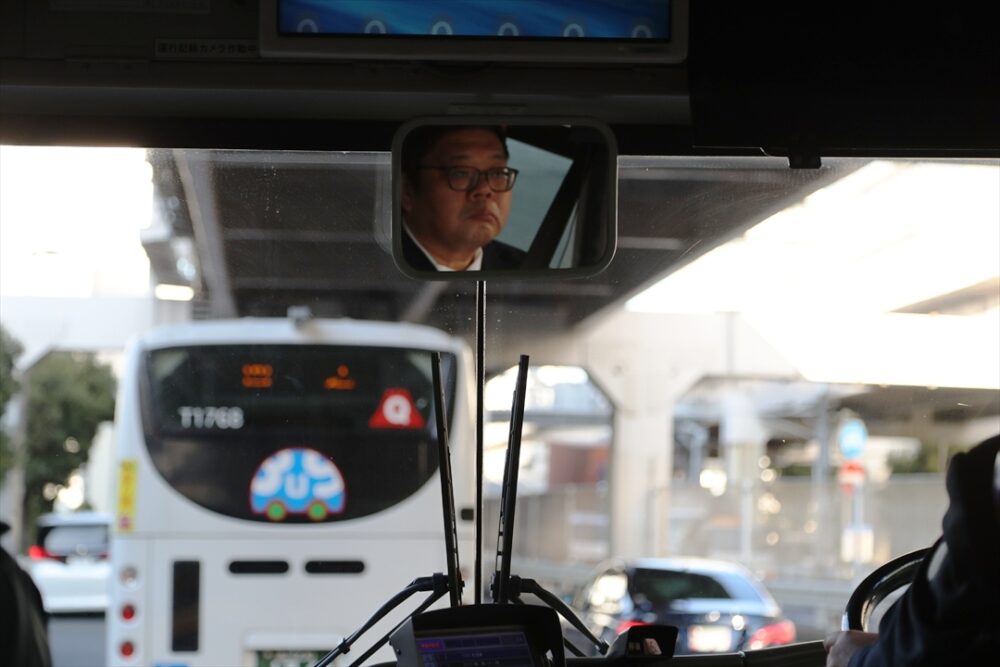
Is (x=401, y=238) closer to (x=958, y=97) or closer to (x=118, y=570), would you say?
(x=958, y=97)

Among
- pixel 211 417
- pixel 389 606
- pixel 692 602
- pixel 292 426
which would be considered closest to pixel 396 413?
pixel 211 417

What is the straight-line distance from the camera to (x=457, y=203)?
289 cm

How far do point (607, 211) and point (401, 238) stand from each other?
439mm

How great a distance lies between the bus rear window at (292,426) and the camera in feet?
14.1

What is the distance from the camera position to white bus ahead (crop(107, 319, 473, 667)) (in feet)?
17.2

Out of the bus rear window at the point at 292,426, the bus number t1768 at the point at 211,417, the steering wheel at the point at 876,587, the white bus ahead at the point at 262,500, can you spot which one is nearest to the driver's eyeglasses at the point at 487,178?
the bus rear window at the point at 292,426

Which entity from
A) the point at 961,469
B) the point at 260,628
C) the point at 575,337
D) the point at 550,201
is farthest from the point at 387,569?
the point at 961,469

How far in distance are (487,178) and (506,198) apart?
2.3 inches

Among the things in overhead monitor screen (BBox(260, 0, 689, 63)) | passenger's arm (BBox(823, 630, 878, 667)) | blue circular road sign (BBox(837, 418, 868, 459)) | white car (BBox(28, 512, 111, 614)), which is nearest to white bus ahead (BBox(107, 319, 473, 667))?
white car (BBox(28, 512, 111, 614))

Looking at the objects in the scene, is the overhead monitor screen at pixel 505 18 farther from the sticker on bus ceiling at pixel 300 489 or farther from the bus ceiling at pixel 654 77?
the sticker on bus ceiling at pixel 300 489

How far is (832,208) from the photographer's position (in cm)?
392

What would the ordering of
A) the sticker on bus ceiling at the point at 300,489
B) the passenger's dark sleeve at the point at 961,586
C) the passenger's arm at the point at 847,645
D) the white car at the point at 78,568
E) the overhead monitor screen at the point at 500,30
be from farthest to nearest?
the white car at the point at 78,568 → the sticker on bus ceiling at the point at 300,489 → the overhead monitor screen at the point at 500,30 → the passenger's arm at the point at 847,645 → the passenger's dark sleeve at the point at 961,586

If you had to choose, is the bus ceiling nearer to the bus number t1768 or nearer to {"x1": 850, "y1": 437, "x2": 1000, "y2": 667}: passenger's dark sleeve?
{"x1": 850, "y1": 437, "x2": 1000, "y2": 667}: passenger's dark sleeve

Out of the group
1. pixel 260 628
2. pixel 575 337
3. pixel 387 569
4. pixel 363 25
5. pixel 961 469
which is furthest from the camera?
pixel 387 569
